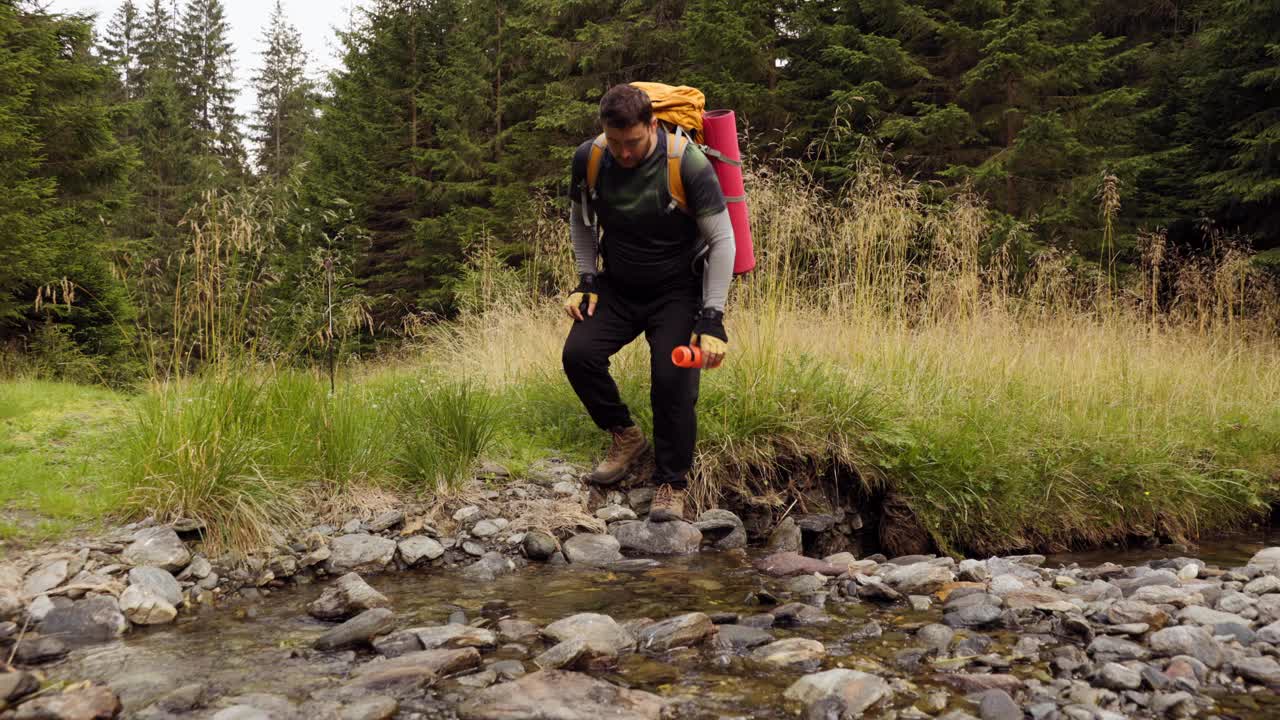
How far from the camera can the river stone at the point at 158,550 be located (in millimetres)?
3240

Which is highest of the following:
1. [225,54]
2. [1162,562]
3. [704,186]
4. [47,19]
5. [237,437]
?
[225,54]

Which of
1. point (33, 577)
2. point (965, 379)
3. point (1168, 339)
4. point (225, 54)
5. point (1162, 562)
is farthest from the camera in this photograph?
point (225, 54)

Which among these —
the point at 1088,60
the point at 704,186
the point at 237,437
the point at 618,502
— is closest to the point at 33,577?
the point at 237,437

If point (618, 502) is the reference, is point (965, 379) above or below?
above

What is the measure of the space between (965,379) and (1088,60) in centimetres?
900

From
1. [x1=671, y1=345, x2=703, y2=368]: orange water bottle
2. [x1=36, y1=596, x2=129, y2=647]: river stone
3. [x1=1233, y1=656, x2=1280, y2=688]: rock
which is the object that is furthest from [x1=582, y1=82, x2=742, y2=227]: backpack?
[x1=1233, y1=656, x2=1280, y2=688]: rock

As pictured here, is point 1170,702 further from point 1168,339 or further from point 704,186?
point 1168,339

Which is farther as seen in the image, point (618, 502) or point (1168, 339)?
point (1168, 339)

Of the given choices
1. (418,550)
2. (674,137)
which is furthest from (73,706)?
(674,137)

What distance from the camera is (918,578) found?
362 cm

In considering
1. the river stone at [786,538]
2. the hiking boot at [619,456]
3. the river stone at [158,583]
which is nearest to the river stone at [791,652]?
the river stone at [786,538]

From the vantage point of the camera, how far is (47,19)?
1344cm

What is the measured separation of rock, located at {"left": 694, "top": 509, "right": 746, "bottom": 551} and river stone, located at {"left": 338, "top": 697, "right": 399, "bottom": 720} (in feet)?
7.38

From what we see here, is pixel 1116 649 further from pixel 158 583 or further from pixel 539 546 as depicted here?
pixel 158 583
